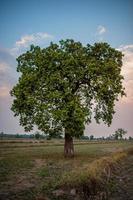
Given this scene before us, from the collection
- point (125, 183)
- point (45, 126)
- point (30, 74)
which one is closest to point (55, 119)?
point (45, 126)

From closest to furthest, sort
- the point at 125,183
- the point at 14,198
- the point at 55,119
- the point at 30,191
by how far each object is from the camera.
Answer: the point at 14,198 → the point at 30,191 → the point at 125,183 → the point at 55,119

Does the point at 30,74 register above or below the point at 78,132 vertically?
above

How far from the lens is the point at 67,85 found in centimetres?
3734

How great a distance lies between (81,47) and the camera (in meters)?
40.6

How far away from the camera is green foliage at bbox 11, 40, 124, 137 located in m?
36.2

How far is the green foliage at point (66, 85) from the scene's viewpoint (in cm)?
3622

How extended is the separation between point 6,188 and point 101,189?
5644 millimetres

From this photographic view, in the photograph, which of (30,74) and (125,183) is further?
(30,74)

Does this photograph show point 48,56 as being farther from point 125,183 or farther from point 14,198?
point 14,198

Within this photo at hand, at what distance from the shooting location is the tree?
36.2m

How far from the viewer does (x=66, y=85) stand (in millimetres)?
37219

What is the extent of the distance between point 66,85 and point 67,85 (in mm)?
181

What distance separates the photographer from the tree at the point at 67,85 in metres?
36.2

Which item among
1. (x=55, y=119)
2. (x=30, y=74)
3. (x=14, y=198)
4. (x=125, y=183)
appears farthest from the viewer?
(x=30, y=74)
